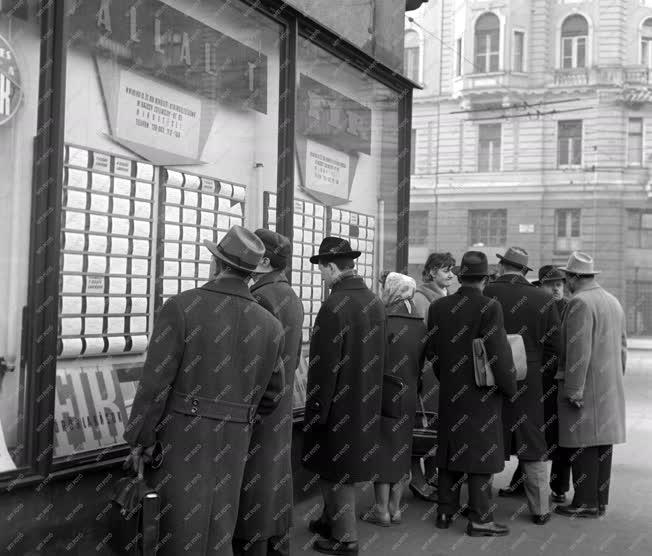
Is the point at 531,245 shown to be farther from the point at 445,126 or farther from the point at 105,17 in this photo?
the point at 105,17

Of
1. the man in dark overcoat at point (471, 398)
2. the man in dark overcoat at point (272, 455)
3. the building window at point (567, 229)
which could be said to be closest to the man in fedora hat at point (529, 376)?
the man in dark overcoat at point (471, 398)

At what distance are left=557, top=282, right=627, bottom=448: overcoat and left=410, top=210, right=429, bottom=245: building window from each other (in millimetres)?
29983

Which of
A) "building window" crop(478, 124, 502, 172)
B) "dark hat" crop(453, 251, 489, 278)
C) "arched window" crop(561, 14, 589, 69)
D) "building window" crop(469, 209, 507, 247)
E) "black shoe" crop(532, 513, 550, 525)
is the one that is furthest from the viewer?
"building window" crop(478, 124, 502, 172)

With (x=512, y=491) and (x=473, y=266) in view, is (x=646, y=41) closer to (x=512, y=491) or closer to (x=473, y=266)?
(x=512, y=491)

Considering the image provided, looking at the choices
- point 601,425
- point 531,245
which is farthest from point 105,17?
point 531,245

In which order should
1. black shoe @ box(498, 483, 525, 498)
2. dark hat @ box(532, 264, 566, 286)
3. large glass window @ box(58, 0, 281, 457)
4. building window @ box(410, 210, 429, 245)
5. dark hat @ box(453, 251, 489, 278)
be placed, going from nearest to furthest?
large glass window @ box(58, 0, 281, 457) < dark hat @ box(453, 251, 489, 278) < black shoe @ box(498, 483, 525, 498) < dark hat @ box(532, 264, 566, 286) < building window @ box(410, 210, 429, 245)

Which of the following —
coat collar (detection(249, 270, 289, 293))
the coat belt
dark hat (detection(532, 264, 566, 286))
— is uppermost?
dark hat (detection(532, 264, 566, 286))

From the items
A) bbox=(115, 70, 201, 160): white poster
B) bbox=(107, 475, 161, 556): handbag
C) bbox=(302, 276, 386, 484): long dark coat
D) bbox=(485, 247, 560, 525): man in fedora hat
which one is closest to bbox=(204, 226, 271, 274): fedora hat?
bbox=(107, 475, 161, 556): handbag

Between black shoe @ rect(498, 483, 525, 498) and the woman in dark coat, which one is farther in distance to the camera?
black shoe @ rect(498, 483, 525, 498)

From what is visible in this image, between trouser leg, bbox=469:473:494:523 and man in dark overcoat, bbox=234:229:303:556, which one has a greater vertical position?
man in dark overcoat, bbox=234:229:303:556

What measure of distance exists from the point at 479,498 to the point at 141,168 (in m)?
3.09

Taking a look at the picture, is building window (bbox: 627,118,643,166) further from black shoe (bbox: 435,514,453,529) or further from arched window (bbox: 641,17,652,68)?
black shoe (bbox: 435,514,453,529)

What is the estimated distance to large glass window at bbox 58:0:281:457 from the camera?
4.99 m

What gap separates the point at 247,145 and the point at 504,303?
2219 mm
